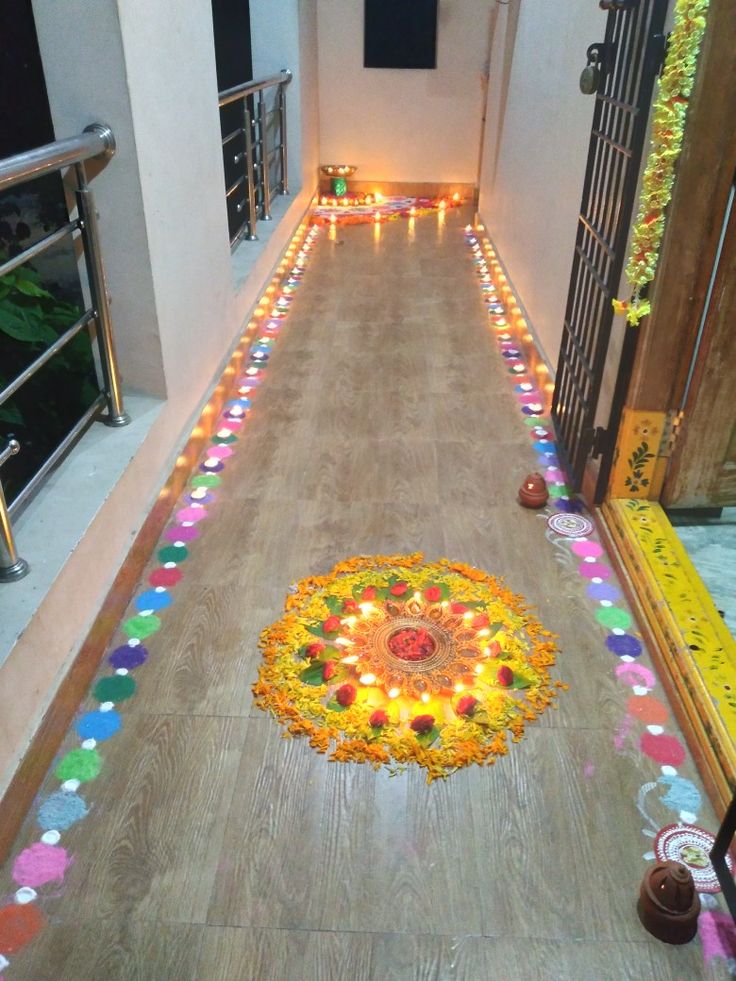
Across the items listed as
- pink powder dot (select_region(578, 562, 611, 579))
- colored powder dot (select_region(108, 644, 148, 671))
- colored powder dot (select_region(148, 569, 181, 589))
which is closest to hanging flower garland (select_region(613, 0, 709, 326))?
pink powder dot (select_region(578, 562, 611, 579))

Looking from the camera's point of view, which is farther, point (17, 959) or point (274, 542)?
point (274, 542)

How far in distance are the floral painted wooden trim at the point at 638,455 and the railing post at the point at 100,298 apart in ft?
4.62

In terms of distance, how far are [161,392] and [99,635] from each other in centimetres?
81

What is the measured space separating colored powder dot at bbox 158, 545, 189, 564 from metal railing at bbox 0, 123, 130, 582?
38 cm

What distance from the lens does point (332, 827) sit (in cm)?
146

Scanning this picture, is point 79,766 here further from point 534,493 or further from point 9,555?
point 534,493

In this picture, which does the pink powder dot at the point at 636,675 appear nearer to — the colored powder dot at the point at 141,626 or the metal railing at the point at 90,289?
the colored powder dot at the point at 141,626

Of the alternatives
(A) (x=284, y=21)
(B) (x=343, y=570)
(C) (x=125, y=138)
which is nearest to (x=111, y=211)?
(C) (x=125, y=138)

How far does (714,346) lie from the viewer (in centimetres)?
A: 204

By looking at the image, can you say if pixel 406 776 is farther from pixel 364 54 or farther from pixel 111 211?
pixel 364 54

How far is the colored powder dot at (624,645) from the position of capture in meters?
1.87

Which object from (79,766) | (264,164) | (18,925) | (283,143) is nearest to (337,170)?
(283,143)

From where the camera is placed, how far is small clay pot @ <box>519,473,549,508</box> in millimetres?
2412

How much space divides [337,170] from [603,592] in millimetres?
5287
